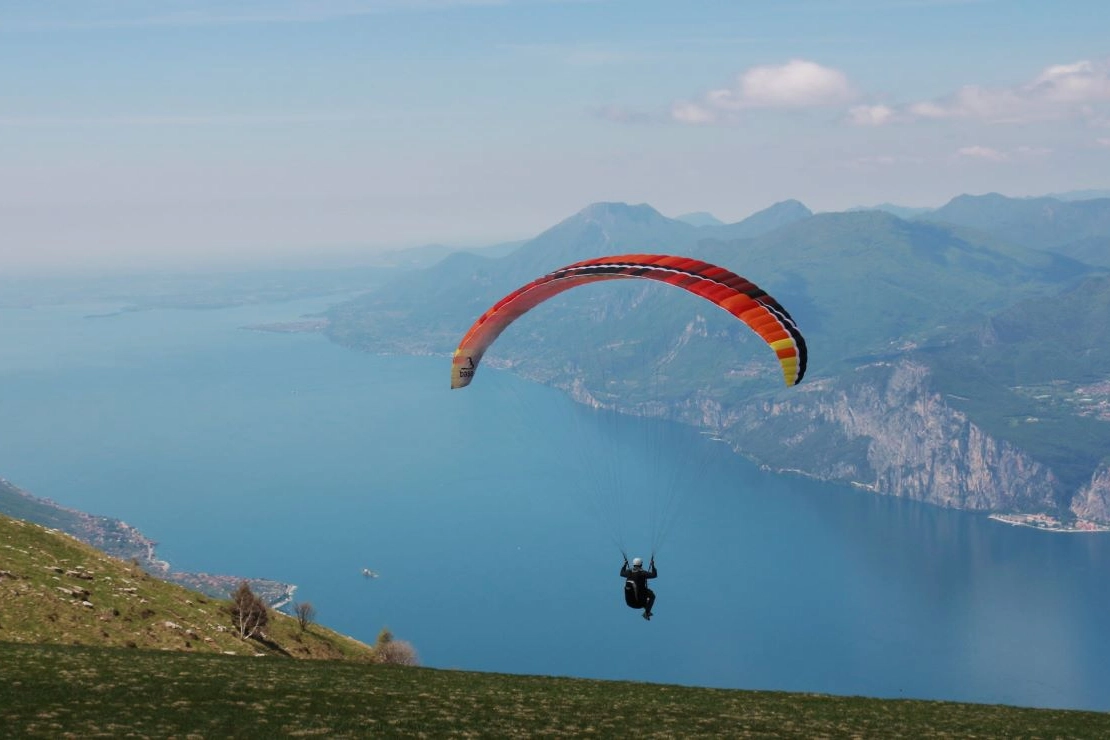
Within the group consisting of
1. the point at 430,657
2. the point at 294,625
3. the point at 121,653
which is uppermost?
the point at 121,653

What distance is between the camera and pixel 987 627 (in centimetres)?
19900

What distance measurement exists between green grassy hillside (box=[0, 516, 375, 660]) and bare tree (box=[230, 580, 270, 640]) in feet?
1.35

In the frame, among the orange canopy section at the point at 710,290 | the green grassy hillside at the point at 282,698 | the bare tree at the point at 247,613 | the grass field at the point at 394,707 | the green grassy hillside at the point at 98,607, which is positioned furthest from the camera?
the bare tree at the point at 247,613

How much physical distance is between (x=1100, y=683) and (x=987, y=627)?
28.7m

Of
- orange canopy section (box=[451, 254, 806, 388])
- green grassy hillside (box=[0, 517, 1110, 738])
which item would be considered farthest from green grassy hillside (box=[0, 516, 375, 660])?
orange canopy section (box=[451, 254, 806, 388])

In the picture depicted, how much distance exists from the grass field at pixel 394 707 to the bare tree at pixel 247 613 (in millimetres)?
8464

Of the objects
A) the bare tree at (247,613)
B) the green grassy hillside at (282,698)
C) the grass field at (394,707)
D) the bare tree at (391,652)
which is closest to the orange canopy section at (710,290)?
the grass field at (394,707)

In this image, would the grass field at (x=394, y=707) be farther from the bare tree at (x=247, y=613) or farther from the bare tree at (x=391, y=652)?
the bare tree at (x=391, y=652)

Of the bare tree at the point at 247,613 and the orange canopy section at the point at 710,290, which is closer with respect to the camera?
the orange canopy section at the point at 710,290

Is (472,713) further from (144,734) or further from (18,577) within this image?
(18,577)

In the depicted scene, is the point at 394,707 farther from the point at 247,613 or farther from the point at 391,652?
the point at 391,652

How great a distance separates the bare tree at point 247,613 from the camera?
3577cm

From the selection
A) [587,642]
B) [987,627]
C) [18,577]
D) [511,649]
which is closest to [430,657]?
[511,649]

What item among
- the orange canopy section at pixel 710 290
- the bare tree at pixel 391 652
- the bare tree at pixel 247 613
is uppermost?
the orange canopy section at pixel 710 290
